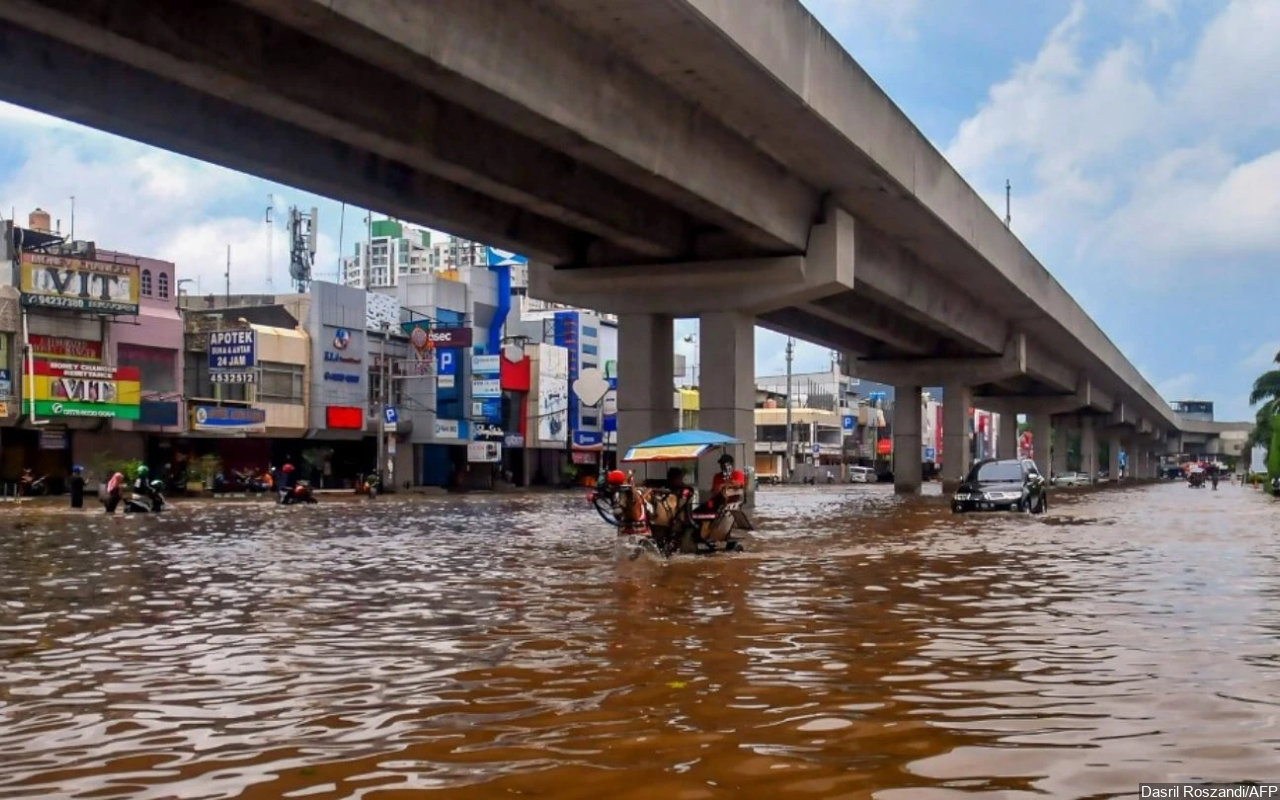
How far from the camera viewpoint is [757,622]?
37.5 ft

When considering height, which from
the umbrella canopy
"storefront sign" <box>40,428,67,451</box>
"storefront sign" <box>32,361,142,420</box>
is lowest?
the umbrella canopy

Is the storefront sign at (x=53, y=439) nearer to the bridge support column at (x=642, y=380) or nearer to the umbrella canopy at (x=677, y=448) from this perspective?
the bridge support column at (x=642, y=380)

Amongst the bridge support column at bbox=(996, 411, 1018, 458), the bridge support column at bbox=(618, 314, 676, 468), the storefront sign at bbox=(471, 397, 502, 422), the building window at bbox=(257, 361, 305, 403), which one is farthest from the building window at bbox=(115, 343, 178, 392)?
the bridge support column at bbox=(996, 411, 1018, 458)

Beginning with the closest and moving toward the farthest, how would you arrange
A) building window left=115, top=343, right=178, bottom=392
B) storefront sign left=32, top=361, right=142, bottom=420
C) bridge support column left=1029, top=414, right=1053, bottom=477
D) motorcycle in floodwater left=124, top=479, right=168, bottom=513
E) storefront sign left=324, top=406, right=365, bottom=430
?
motorcycle in floodwater left=124, top=479, right=168, bottom=513 → storefront sign left=32, top=361, right=142, bottom=420 → building window left=115, top=343, right=178, bottom=392 → storefront sign left=324, top=406, right=365, bottom=430 → bridge support column left=1029, top=414, right=1053, bottom=477

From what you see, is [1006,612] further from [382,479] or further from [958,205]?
[382,479]

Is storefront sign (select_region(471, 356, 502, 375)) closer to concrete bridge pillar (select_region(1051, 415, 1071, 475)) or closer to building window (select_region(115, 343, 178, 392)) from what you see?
building window (select_region(115, 343, 178, 392))

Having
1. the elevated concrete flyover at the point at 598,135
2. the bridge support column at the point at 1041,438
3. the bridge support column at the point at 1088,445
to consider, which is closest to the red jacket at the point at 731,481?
the elevated concrete flyover at the point at 598,135

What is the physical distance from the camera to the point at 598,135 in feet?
67.4

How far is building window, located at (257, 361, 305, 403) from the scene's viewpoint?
58.2m

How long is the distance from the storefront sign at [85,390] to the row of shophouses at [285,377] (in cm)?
5

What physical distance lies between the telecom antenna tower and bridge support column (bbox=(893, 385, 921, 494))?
122 feet

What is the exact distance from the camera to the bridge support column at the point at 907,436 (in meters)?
61.1

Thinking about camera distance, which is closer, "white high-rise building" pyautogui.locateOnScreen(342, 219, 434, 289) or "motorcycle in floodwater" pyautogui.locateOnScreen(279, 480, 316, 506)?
"motorcycle in floodwater" pyautogui.locateOnScreen(279, 480, 316, 506)

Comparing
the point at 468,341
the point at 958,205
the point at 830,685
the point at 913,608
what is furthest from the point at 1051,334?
the point at 830,685
